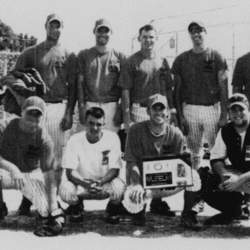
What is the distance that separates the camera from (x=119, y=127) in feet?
17.1

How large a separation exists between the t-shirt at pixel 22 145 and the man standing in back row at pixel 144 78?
105 cm

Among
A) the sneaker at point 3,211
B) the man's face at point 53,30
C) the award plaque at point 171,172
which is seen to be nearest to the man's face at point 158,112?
the award plaque at point 171,172

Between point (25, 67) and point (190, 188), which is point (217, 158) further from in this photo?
point (25, 67)

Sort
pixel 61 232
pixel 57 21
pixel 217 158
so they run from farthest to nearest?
pixel 57 21 < pixel 217 158 < pixel 61 232

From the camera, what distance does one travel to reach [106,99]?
199 inches

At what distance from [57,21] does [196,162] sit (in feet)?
7.40

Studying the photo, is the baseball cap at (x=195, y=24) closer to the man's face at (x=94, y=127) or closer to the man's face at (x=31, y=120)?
the man's face at (x=94, y=127)

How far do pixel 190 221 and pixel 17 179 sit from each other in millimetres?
1674

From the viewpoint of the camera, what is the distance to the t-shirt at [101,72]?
5.02 m

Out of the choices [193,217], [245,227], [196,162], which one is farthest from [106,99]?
[245,227]

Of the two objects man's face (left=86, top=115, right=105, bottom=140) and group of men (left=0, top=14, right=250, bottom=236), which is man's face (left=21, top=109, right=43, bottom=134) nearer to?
group of men (left=0, top=14, right=250, bottom=236)

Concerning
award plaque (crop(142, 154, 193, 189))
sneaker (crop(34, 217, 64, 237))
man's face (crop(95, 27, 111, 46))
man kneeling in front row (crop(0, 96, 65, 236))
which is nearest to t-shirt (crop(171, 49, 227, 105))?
man's face (crop(95, 27, 111, 46))

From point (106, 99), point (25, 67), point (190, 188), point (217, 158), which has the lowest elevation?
point (190, 188)

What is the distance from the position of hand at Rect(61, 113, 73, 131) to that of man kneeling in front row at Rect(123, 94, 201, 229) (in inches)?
40.2
